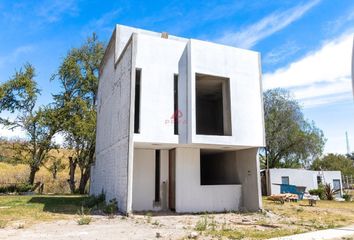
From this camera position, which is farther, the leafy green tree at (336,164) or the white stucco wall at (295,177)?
the leafy green tree at (336,164)

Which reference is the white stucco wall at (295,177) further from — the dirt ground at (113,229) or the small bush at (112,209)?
the small bush at (112,209)

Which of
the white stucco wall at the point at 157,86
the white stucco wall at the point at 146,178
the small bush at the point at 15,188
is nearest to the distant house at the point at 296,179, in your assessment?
the white stucco wall at the point at 146,178

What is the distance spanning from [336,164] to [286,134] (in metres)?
19.3

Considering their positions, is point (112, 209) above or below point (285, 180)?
below

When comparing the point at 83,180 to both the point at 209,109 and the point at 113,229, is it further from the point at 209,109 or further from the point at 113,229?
the point at 113,229

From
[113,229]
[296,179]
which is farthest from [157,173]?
[296,179]

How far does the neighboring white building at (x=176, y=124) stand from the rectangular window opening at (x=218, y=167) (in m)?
0.22

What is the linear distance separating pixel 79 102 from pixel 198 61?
749 inches

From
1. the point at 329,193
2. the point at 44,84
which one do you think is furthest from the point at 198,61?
the point at 44,84

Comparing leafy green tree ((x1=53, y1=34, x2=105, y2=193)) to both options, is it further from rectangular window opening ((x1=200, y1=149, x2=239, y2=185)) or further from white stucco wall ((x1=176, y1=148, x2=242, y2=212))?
white stucco wall ((x1=176, y1=148, x2=242, y2=212))

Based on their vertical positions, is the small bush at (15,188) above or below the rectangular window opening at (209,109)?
below

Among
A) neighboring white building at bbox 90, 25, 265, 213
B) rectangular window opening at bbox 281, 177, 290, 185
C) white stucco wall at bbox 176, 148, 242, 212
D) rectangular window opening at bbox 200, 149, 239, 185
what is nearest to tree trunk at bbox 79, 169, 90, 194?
neighboring white building at bbox 90, 25, 265, 213

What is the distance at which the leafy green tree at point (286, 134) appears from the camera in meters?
33.9

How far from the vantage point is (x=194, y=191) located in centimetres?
1396
